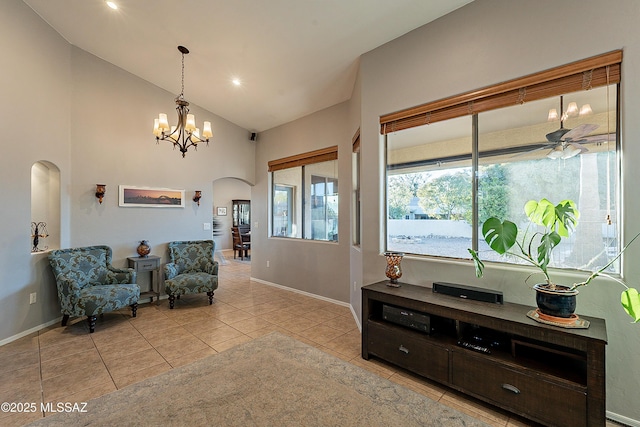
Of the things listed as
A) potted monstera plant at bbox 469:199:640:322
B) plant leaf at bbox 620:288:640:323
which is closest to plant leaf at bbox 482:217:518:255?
potted monstera plant at bbox 469:199:640:322

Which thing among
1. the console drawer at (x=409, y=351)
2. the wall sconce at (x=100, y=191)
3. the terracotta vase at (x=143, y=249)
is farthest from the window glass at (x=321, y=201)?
the wall sconce at (x=100, y=191)

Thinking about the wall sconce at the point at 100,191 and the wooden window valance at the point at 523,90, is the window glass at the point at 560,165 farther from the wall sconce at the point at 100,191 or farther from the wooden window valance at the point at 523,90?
the wall sconce at the point at 100,191

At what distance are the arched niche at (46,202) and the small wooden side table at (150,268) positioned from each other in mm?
952

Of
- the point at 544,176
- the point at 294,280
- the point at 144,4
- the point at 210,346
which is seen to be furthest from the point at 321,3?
the point at 294,280

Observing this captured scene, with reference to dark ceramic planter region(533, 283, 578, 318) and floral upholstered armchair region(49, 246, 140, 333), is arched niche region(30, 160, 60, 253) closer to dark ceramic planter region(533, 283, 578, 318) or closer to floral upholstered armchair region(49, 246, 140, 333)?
floral upholstered armchair region(49, 246, 140, 333)

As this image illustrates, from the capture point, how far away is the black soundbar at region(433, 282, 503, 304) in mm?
2252

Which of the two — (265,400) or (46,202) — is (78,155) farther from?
(265,400)

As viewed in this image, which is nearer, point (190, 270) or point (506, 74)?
point (506, 74)

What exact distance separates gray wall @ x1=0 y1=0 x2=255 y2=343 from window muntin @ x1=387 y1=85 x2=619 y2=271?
3.87 m

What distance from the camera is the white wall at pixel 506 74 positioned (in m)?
1.86

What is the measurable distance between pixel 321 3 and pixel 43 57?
3628 mm

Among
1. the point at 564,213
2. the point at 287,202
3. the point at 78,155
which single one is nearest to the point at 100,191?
the point at 78,155

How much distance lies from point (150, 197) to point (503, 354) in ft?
17.1

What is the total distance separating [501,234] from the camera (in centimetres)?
→ 197
